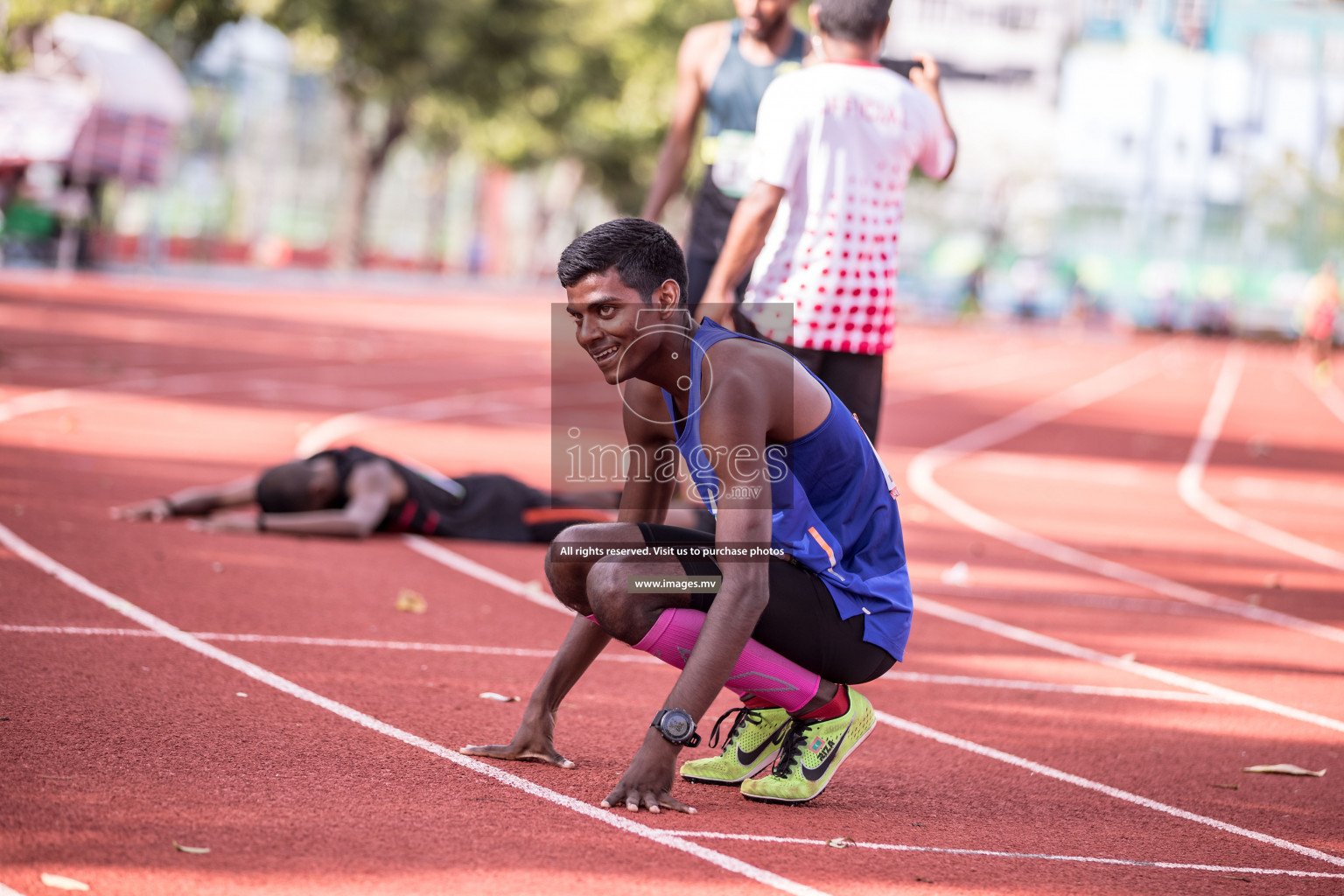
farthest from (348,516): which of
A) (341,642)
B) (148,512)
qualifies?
(341,642)

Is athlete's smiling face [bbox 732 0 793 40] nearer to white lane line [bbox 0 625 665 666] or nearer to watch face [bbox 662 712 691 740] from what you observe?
white lane line [bbox 0 625 665 666]

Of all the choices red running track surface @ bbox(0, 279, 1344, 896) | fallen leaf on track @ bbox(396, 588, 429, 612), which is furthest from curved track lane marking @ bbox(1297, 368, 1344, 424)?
fallen leaf on track @ bbox(396, 588, 429, 612)

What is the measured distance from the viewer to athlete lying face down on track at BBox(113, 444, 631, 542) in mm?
6848

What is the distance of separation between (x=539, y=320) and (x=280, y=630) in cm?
2527

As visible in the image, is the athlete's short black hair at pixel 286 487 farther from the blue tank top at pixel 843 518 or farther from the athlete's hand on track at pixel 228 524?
the blue tank top at pixel 843 518

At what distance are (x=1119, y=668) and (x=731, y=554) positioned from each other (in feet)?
9.85

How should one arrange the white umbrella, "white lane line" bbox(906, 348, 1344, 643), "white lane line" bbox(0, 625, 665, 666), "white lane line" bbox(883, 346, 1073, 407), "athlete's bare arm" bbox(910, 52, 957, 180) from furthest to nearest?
the white umbrella, "white lane line" bbox(883, 346, 1073, 407), "white lane line" bbox(906, 348, 1344, 643), "athlete's bare arm" bbox(910, 52, 957, 180), "white lane line" bbox(0, 625, 665, 666)

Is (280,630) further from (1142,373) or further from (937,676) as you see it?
(1142,373)

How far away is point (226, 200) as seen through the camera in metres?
36.0

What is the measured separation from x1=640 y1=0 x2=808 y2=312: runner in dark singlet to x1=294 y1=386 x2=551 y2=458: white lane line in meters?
4.02

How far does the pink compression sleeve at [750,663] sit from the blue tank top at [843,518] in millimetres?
185

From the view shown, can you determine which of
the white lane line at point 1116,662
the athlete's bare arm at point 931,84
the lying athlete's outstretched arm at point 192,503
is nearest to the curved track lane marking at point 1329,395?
the white lane line at point 1116,662

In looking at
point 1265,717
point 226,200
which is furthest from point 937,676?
point 226,200

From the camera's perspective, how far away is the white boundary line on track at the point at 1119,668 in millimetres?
3844
